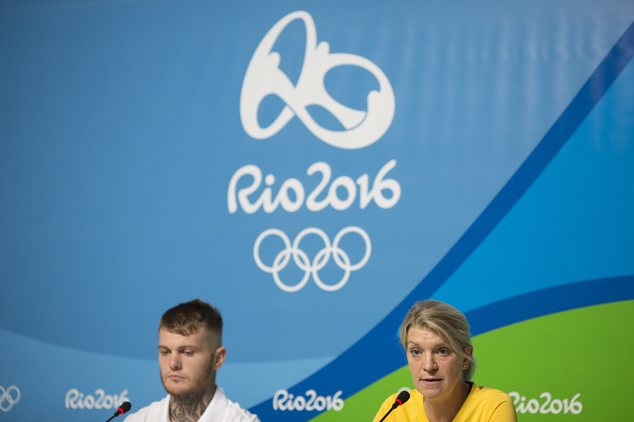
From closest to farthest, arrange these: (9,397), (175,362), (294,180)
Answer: (175,362) < (294,180) < (9,397)

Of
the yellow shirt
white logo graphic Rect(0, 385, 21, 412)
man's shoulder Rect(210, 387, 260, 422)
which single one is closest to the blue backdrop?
white logo graphic Rect(0, 385, 21, 412)

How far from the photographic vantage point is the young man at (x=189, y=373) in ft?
5.65

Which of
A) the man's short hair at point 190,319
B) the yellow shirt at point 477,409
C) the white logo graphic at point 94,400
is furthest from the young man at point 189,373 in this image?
the white logo graphic at point 94,400

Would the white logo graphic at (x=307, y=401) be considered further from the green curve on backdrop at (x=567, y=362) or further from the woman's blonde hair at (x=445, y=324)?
the woman's blonde hair at (x=445, y=324)

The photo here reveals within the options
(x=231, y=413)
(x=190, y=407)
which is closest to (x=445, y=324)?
(x=231, y=413)

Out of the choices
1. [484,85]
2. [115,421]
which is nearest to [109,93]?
[115,421]

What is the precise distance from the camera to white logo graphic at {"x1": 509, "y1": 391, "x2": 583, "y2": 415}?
2.75 meters

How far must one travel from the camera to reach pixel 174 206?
3289 mm

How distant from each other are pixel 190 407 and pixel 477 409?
0.88m

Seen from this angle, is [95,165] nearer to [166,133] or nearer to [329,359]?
[166,133]

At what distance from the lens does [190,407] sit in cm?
174

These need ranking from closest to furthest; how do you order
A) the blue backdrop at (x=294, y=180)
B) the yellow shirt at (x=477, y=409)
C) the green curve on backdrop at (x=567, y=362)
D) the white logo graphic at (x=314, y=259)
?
the yellow shirt at (x=477, y=409)
the green curve on backdrop at (x=567, y=362)
the blue backdrop at (x=294, y=180)
the white logo graphic at (x=314, y=259)

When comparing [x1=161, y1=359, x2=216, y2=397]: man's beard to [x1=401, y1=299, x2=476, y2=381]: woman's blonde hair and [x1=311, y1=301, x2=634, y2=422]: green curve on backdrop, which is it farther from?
[x1=311, y1=301, x2=634, y2=422]: green curve on backdrop

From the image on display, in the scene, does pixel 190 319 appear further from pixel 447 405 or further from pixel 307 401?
pixel 307 401
